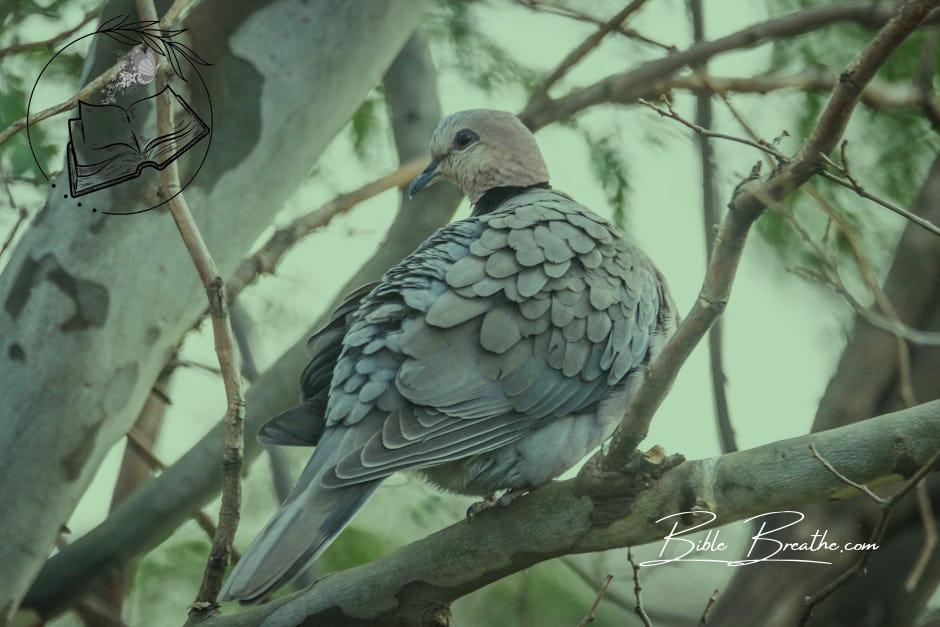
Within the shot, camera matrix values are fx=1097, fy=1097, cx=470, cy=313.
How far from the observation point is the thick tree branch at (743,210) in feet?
5.34

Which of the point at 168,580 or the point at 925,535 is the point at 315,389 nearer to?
the point at 168,580

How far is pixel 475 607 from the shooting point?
4.01m

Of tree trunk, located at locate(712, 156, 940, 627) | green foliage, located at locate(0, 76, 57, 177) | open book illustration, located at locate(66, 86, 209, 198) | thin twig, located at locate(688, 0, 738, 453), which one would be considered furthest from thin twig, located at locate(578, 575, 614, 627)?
green foliage, located at locate(0, 76, 57, 177)

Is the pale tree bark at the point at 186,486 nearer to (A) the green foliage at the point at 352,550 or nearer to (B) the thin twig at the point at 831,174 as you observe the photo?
(A) the green foliage at the point at 352,550

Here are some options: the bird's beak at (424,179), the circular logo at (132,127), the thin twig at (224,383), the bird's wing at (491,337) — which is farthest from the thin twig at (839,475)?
the bird's beak at (424,179)

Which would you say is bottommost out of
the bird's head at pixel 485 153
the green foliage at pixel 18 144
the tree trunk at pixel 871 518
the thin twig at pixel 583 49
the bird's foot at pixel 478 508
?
the bird's foot at pixel 478 508

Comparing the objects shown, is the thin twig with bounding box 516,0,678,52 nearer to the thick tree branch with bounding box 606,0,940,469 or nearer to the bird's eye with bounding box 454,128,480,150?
the bird's eye with bounding box 454,128,480,150

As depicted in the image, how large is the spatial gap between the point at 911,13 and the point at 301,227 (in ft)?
8.34

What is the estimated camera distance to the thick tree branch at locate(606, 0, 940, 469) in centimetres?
163

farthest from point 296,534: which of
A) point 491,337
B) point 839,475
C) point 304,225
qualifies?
point 304,225

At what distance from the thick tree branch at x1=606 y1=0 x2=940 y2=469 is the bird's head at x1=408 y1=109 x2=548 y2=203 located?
1572mm

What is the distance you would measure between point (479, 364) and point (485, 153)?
1.09m

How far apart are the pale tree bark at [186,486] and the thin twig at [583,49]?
0.47 m

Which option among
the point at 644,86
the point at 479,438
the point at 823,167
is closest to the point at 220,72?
the point at 479,438
